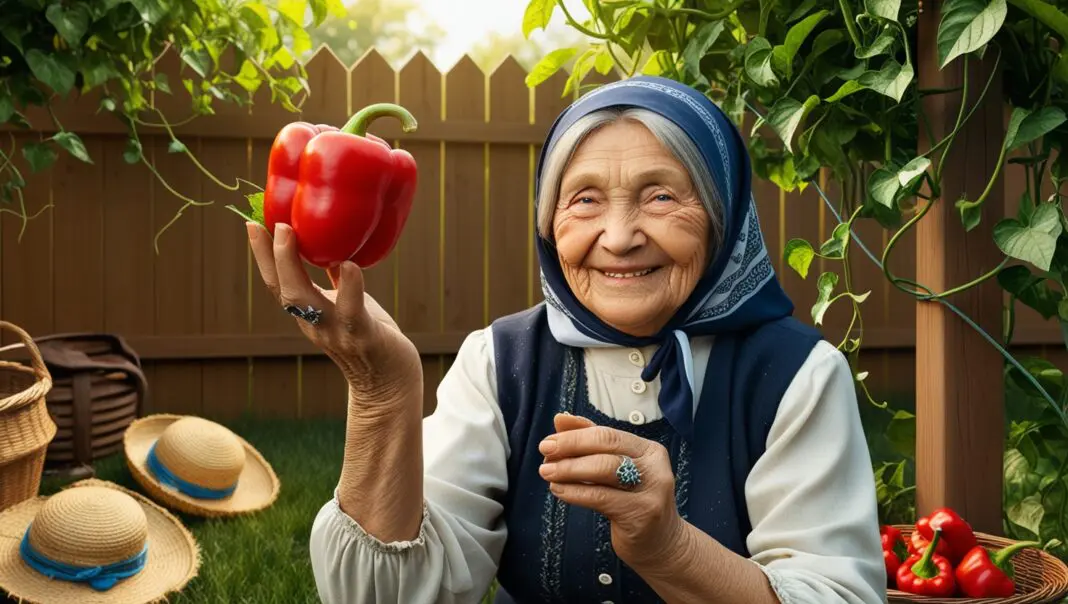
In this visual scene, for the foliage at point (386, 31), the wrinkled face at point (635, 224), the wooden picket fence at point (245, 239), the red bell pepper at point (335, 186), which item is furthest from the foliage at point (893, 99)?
the foliage at point (386, 31)

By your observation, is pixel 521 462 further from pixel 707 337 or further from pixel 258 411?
pixel 258 411

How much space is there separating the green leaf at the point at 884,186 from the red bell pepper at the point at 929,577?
0.72 m

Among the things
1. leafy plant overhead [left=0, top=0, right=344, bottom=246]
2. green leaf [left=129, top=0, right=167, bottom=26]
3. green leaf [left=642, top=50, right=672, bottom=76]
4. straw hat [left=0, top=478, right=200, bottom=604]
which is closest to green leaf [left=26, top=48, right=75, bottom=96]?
leafy plant overhead [left=0, top=0, right=344, bottom=246]

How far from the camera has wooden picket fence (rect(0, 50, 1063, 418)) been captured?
210 inches

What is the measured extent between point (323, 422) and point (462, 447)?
3.87m

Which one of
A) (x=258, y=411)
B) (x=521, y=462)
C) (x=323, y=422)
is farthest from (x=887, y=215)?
(x=258, y=411)

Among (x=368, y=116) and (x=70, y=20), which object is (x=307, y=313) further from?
(x=70, y=20)

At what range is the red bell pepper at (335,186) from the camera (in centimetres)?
139

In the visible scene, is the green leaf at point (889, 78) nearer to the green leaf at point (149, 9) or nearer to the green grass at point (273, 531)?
the green grass at point (273, 531)

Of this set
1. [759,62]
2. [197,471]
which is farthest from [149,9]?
[759,62]

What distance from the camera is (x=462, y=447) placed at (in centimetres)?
172

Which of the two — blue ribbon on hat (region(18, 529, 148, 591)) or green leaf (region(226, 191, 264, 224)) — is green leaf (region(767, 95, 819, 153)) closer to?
green leaf (region(226, 191, 264, 224))

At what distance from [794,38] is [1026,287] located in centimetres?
73

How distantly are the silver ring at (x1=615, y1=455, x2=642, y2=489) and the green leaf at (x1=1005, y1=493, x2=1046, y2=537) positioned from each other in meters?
1.86
